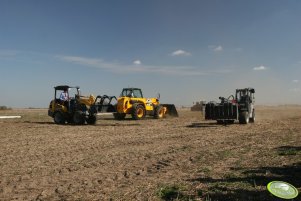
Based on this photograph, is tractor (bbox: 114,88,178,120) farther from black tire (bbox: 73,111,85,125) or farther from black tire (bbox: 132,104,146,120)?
black tire (bbox: 73,111,85,125)

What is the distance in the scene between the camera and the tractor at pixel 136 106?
2431 cm

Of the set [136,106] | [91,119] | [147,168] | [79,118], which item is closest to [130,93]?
[136,106]

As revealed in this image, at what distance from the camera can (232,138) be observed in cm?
1423

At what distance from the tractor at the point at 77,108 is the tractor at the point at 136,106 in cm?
105

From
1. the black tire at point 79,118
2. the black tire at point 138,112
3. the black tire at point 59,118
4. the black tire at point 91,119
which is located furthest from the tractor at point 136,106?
the black tire at point 59,118

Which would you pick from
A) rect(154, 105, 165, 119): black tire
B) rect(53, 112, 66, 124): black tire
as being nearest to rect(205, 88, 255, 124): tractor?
rect(154, 105, 165, 119): black tire

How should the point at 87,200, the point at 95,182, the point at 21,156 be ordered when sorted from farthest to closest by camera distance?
the point at 21,156 → the point at 95,182 → the point at 87,200

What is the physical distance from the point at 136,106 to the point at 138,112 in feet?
1.93

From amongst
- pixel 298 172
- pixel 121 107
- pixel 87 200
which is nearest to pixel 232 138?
pixel 298 172

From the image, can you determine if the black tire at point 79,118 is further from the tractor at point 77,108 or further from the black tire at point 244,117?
the black tire at point 244,117

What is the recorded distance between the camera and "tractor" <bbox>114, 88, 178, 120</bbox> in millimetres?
24312

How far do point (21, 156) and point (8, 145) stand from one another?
264 cm

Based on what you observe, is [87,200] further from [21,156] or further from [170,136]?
[170,136]

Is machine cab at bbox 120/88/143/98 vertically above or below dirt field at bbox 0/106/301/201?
above
